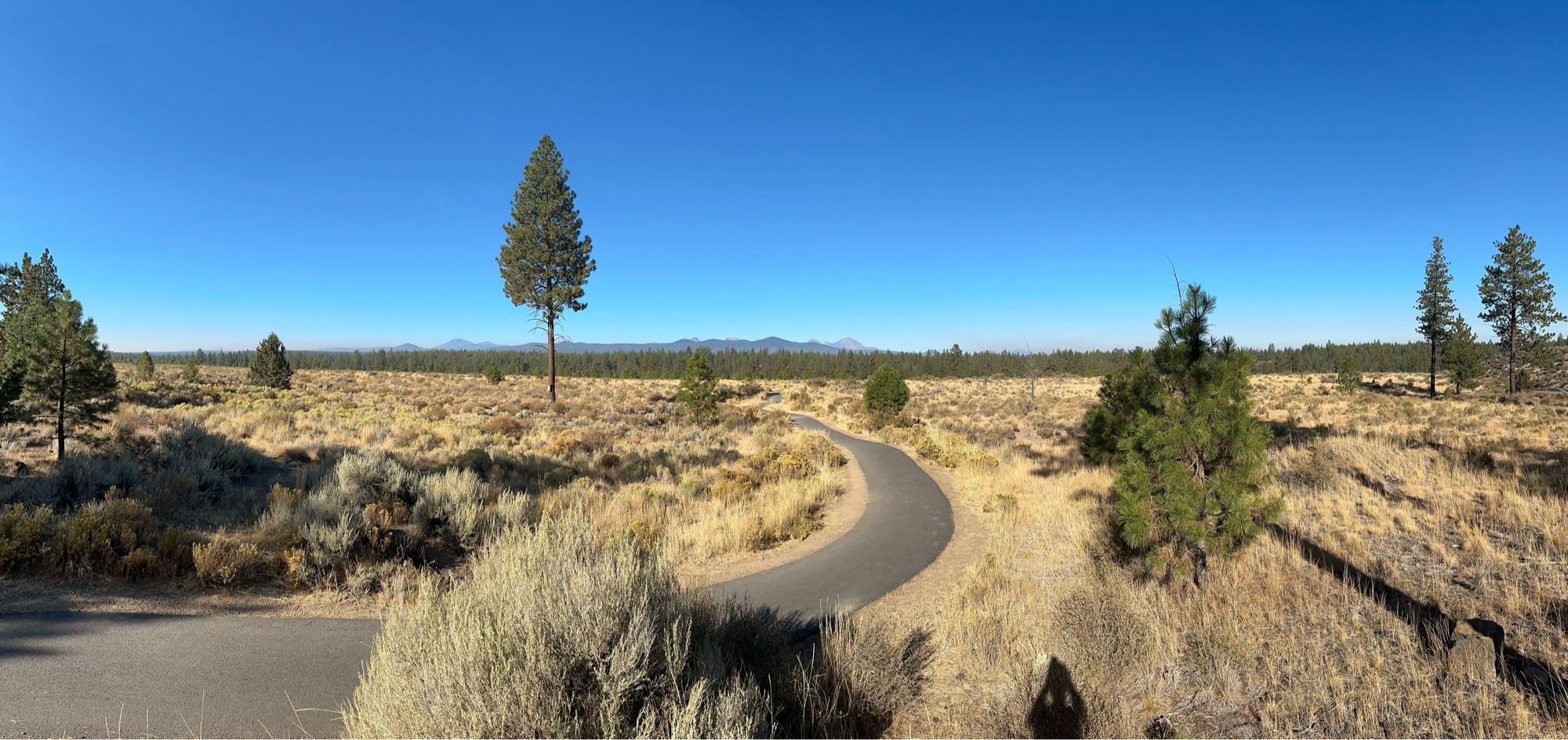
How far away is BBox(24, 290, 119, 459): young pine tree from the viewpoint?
439 inches

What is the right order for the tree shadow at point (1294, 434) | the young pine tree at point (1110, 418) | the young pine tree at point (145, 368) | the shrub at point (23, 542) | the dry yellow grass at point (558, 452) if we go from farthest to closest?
the young pine tree at point (145, 368)
the tree shadow at point (1294, 434)
the young pine tree at point (1110, 418)
the dry yellow grass at point (558, 452)
the shrub at point (23, 542)

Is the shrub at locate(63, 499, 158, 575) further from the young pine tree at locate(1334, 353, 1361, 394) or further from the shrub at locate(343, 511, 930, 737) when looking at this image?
the young pine tree at locate(1334, 353, 1361, 394)

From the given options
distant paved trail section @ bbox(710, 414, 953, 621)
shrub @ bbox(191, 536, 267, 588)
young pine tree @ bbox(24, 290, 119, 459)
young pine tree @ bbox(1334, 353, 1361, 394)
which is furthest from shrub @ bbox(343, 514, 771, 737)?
young pine tree @ bbox(1334, 353, 1361, 394)

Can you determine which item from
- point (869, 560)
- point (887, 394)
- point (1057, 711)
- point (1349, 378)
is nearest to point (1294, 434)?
point (887, 394)

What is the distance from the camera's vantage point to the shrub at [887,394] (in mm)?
27750

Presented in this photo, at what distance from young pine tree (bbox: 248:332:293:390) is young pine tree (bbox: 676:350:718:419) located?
27.3m

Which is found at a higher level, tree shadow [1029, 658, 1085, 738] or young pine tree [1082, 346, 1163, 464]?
young pine tree [1082, 346, 1163, 464]

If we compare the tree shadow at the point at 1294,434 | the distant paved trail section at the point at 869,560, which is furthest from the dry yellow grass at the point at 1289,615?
the tree shadow at the point at 1294,434

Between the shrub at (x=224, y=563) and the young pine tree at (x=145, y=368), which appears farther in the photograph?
the young pine tree at (x=145, y=368)

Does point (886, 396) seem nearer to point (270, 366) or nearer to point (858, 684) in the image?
point (858, 684)

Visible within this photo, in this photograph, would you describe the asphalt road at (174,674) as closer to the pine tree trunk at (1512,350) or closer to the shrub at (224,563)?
the shrub at (224,563)

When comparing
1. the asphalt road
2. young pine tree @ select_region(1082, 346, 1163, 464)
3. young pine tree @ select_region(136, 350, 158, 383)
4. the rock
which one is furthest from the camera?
young pine tree @ select_region(136, 350, 158, 383)

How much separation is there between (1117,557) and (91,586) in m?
12.6

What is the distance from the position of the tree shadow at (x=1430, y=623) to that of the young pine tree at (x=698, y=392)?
76.8 ft
